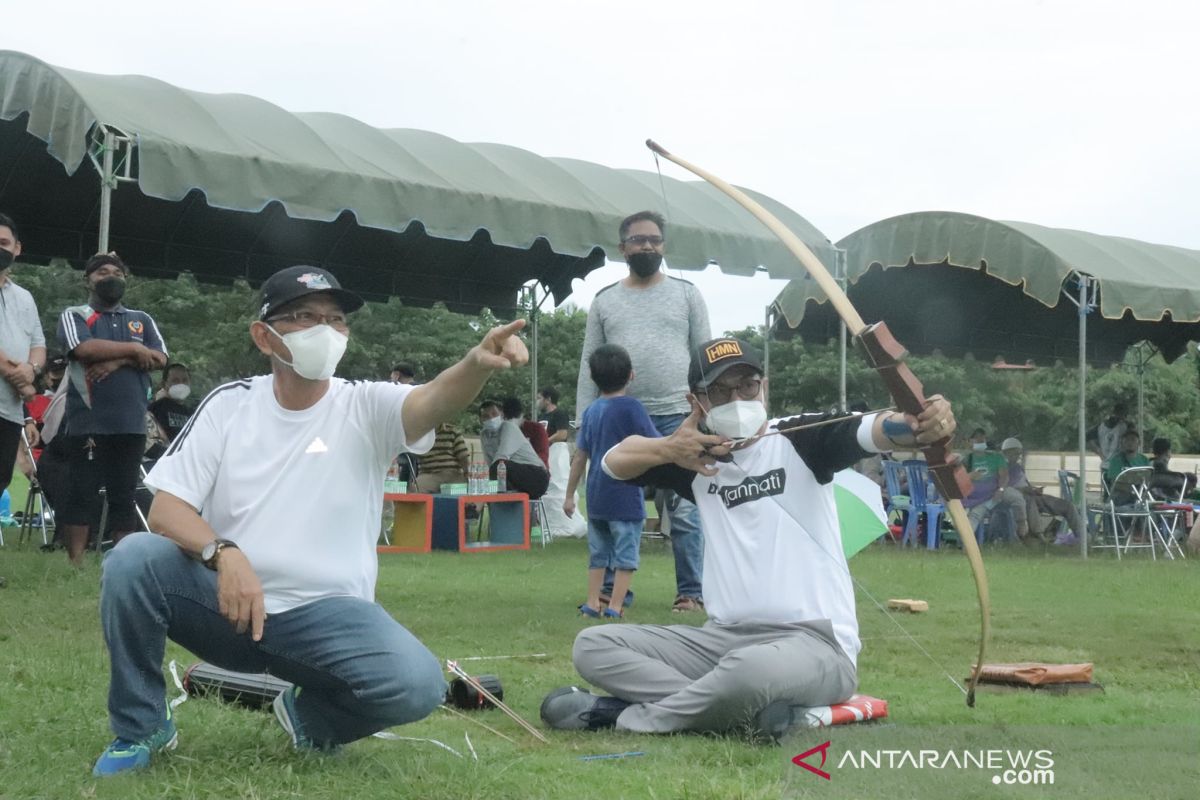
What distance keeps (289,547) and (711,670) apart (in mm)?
1413

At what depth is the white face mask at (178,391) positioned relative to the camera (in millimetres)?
10852

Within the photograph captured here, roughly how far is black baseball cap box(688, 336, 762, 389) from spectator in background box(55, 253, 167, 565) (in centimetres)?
406

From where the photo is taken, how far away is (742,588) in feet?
13.3

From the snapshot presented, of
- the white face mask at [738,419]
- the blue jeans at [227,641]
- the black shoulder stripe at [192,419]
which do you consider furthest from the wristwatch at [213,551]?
the white face mask at [738,419]

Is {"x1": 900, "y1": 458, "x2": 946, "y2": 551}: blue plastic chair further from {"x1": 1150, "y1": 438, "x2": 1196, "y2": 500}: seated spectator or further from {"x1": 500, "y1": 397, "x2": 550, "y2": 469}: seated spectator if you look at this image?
{"x1": 500, "y1": 397, "x2": 550, "y2": 469}: seated spectator

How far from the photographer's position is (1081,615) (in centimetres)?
723

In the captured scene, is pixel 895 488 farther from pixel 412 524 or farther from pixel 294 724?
pixel 294 724

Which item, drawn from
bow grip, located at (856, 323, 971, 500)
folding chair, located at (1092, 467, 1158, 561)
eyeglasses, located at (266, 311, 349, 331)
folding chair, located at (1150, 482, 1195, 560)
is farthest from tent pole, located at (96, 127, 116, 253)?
folding chair, located at (1150, 482, 1195, 560)

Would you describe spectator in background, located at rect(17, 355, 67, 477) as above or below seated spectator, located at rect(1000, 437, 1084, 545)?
above

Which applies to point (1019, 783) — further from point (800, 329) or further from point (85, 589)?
point (800, 329)

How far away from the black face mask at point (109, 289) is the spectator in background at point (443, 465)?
5325 mm

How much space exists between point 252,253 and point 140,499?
19.0 ft

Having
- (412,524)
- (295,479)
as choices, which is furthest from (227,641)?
(412,524)

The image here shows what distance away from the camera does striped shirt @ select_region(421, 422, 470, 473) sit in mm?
12555
